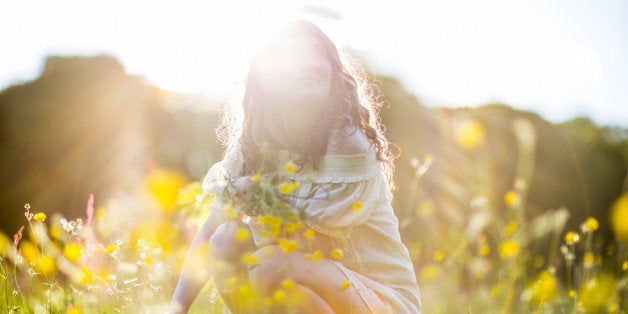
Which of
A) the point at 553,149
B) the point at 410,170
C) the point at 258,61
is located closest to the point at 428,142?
the point at 410,170

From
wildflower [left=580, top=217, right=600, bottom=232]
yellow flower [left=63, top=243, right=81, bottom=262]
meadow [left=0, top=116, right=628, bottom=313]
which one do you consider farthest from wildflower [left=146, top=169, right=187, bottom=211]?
wildflower [left=580, top=217, right=600, bottom=232]

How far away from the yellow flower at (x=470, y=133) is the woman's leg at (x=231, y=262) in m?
2.94

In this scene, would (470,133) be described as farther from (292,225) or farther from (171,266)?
(292,225)

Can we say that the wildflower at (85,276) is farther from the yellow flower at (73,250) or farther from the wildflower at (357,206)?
the wildflower at (357,206)

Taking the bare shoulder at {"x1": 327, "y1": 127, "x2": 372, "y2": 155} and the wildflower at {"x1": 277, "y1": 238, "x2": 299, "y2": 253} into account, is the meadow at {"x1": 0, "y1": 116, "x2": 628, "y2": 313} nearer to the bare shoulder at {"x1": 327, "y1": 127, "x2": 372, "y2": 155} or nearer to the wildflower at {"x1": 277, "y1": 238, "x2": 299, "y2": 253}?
the wildflower at {"x1": 277, "y1": 238, "x2": 299, "y2": 253}

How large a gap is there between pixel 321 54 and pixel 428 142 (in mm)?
2759

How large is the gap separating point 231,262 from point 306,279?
0.96ft

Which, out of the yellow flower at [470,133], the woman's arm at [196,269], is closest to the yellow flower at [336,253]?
the woman's arm at [196,269]

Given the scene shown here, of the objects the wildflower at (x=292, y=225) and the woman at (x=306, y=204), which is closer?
the wildflower at (x=292, y=225)

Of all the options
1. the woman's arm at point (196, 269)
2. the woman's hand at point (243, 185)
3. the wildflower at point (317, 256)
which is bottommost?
the woman's arm at point (196, 269)

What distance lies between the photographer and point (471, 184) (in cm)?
503

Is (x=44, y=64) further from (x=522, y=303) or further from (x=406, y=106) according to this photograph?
(x=522, y=303)

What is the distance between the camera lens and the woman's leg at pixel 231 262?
2.28 meters

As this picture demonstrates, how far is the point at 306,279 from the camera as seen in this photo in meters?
2.22
